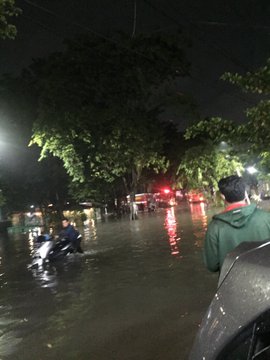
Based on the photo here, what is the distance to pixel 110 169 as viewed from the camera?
33844 mm

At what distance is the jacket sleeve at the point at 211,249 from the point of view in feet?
13.1

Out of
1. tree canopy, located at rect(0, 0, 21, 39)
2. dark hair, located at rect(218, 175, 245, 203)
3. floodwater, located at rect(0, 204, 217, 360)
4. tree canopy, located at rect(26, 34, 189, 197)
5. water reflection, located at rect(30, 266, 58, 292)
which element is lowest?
floodwater, located at rect(0, 204, 217, 360)

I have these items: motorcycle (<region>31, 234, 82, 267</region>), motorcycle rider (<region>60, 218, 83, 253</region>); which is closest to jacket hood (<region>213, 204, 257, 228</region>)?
motorcycle (<region>31, 234, 82, 267</region>)

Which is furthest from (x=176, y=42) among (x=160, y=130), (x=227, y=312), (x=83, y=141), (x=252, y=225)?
(x=227, y=312)

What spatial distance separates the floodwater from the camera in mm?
6016

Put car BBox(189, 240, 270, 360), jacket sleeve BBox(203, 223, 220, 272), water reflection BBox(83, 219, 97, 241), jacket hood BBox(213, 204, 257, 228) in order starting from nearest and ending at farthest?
car BBox(189, 240, 270, 360) < jacket hood BBox(213, 204, 257, 228) < jacket sleeve BBox(203, 223, 220, 272) < water reflection BBox(83, 219, 97, 241)

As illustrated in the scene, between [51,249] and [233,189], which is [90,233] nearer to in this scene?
[51,249]

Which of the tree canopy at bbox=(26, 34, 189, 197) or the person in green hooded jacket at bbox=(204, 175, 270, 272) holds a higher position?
the tree canopy at bbox=(26, 34, 189, 197)

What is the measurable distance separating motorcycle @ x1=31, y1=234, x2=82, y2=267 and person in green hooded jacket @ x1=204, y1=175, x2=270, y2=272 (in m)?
10.9

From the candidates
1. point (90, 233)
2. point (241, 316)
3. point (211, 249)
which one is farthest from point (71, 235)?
point (241, 316)

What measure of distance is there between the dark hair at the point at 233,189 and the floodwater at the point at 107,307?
2345 mm

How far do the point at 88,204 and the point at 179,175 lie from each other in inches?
504

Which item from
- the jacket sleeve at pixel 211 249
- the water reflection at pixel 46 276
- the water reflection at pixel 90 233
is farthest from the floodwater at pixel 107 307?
the water reflection at pixel 90 233

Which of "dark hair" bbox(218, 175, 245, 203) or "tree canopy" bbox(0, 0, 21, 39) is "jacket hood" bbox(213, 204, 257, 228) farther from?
"tree canopy" bbox(0, 0, 21, 39)
